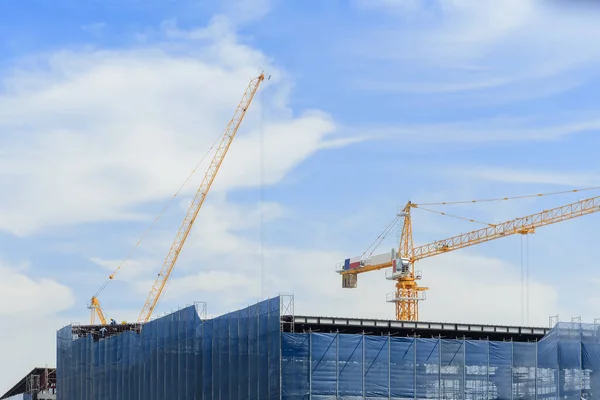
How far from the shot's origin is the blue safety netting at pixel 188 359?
7656 cm

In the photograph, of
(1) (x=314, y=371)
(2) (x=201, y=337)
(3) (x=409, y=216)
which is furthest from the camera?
(3) (x=409, y=216)

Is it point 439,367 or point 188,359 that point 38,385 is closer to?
point 188,359

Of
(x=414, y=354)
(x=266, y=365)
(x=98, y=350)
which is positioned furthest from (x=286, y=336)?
(x=98, y=350)

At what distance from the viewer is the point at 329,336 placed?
247ft

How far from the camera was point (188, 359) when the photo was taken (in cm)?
8888

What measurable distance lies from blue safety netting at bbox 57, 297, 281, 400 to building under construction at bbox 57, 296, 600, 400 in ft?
0.30

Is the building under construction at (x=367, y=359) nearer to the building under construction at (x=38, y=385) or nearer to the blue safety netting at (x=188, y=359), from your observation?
the blue safety netting at (x=188, y=359)

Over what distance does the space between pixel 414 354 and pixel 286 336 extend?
9.11m

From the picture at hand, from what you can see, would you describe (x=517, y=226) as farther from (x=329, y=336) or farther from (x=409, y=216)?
(x=329, y=336)

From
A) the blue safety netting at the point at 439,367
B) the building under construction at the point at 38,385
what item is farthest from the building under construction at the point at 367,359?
the building under construction at the point at 38,385

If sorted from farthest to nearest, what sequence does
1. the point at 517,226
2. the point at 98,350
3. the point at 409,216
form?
the point at 409,216 < the point at 517,226 < the point at 98,350

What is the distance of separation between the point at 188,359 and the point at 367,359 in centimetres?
1854

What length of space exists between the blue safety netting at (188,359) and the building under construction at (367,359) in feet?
0.30

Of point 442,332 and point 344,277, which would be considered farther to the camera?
point 344,277
